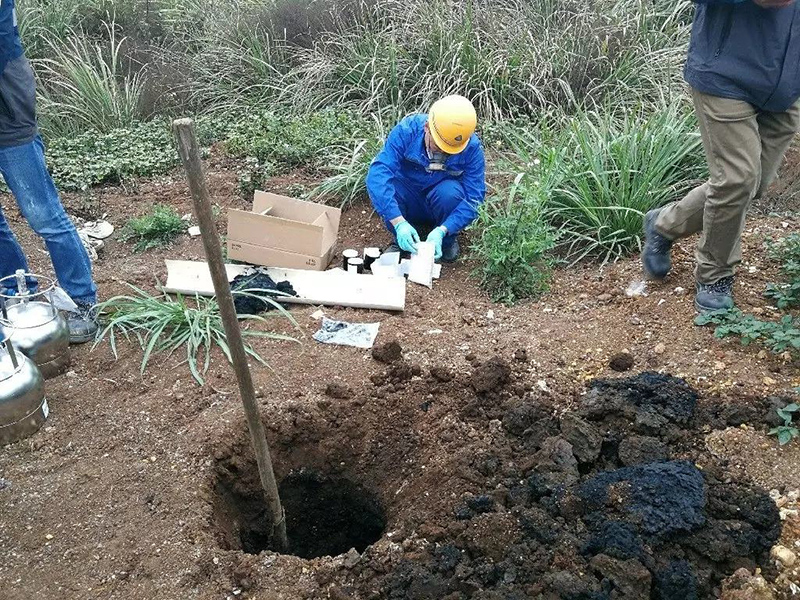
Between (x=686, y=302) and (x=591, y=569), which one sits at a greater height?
(x=591, y=569)

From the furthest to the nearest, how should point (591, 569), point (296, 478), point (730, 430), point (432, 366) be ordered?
1. point (432, 366)
2. point (296, 478)
3. point (730, 430)
4. point (591, 569)

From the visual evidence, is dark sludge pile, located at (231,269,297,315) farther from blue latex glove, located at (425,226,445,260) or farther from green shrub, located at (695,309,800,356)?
green shrub, located at (695,309,800,356)

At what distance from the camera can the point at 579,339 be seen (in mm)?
3797

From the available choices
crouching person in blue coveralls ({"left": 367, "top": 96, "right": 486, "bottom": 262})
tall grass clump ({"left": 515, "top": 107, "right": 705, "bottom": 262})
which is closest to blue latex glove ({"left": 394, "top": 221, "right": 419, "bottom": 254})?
crouching person in blue coveralls ({"left": 367, "top": 96, "right": 486, "bottom": 262})

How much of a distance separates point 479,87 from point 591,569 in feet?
15.6

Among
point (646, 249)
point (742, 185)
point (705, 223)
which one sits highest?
point (742, 185)

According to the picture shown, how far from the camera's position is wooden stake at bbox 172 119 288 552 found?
201 centimetres

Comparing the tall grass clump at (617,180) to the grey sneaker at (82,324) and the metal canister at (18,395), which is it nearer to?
the grey sneaker at (82,324)

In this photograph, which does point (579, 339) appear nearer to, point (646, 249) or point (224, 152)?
point (646, 249)

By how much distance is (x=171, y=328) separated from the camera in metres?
3.93

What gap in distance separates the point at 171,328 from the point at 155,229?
143 centimetres

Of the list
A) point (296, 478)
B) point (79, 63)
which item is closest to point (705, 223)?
point (296, 478)

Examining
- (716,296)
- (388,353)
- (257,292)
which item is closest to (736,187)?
(716,296)

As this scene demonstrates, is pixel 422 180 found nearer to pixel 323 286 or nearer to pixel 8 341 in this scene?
pixel 323 286
